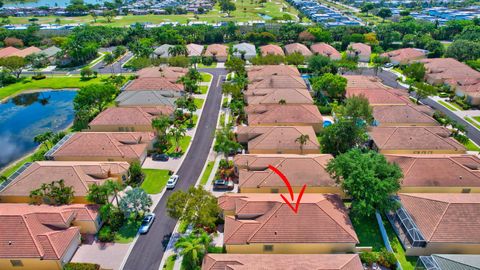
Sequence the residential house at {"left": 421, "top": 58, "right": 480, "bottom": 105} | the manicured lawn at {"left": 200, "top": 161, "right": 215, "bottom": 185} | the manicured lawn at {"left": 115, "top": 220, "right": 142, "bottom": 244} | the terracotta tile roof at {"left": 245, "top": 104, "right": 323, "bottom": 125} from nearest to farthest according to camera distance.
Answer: the manicured lawn at {"left": 115, "top": 220, "right": 142, "bottom": 244}
the manicured lawn at {"left": 200, "top": 161, "right": 215, "bottom": 185}
the terracotta tile roof at {"left": 245, "top": 104, "right": 323, "bottom": 125}
the residential house at {"left": 421, "top": 58, "right": 480, "bottom": 105}

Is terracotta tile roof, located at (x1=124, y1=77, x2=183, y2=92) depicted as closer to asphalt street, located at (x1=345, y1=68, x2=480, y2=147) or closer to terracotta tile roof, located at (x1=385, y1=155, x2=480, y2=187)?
terracotta tile roof, located at (x1=385, y1=155, x2=480, y2=187)

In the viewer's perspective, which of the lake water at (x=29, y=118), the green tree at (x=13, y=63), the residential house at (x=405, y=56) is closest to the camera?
the lake water at (x=29, y=118)

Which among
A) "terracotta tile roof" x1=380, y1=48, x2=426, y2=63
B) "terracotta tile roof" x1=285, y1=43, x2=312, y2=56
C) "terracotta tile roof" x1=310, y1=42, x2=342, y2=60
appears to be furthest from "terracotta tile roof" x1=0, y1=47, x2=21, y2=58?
"terracotta tile roof" x1=380, y1=48, x2=426, y2=63

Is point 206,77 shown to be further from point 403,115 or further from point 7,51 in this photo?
point 7,51

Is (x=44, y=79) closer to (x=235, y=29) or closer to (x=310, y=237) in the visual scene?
(x=235, y=29)

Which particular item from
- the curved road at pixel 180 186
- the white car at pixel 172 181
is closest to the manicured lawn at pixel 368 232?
the curved road at pixel 180 186

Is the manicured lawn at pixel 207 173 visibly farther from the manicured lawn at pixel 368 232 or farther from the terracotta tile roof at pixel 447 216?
the terracotta tile roof at pixel 447 216
